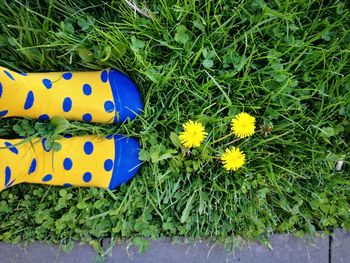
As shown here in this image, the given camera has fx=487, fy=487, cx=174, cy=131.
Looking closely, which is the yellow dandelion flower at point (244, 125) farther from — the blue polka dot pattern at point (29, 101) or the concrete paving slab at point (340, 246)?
the blue polka dot pattern at point (29, 101)

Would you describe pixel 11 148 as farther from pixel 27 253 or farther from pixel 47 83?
pixel 27 253

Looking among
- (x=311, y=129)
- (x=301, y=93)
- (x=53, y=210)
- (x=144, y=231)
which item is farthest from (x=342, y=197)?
(x=53, y=210)

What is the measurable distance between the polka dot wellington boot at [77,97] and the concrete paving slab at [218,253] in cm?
40

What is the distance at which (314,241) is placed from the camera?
4.78 ft

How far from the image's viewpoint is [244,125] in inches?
51.0

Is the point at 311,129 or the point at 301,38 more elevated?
the point at 301,38

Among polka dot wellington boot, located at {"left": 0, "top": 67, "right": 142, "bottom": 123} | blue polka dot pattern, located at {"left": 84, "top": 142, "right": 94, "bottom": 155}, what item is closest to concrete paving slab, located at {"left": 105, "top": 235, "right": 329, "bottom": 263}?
blue polka dot pattern, located at {"left": 84, "top": 142, "right": 94, "bottom": 155}

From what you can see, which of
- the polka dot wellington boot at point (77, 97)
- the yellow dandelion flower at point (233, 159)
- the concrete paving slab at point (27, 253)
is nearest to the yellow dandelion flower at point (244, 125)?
the yellow dandelion flower at point (233, 159)

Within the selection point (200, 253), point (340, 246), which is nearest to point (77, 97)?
point (200, 253)

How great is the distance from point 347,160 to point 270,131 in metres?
0.26

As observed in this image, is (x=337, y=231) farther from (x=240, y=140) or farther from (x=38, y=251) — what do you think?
(x=38, y=251)

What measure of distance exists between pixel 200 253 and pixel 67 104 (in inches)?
22.9

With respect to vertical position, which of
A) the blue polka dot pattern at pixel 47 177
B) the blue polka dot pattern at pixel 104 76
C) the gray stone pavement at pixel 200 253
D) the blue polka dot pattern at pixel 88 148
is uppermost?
the blue polka dot pattern at pixel 104 76

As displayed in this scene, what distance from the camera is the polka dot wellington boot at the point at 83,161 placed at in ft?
4.52
